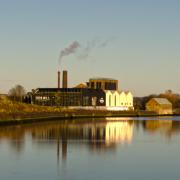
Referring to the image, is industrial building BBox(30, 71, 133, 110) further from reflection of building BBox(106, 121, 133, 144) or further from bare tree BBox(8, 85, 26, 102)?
reflection of building BBox(106, 121, 133, 144)

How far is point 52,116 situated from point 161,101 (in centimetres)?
6283

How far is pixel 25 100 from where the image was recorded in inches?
5202

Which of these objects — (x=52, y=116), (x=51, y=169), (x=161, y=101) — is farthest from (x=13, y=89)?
(x=51, y=169)

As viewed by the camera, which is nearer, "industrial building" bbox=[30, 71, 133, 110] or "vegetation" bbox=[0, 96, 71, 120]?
"vegetation" bbox=[0, 96, 71, 120]

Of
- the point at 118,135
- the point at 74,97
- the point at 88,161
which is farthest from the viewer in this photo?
the point at 74,97

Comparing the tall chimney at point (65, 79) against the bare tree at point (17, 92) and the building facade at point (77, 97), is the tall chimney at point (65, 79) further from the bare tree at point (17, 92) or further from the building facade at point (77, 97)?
the bare tree at point (17, 92)

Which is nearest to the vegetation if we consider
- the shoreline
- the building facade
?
the shoreline

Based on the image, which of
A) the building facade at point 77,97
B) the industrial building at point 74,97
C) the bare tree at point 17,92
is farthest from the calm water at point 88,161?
the bare tree at point 17,92

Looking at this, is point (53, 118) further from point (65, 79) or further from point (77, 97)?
point (77, 97)

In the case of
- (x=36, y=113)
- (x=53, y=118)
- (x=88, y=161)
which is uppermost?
(x=36, y=113)

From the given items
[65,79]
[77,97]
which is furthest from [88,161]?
[77,97]

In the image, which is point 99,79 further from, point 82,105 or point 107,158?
point 107,158

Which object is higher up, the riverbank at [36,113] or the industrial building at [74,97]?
the industrial building at [74,97]

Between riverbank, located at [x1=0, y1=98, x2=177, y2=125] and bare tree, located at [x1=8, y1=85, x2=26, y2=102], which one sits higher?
bare tree, located at [x1=8, y1=85, x2=26, y2=102]
